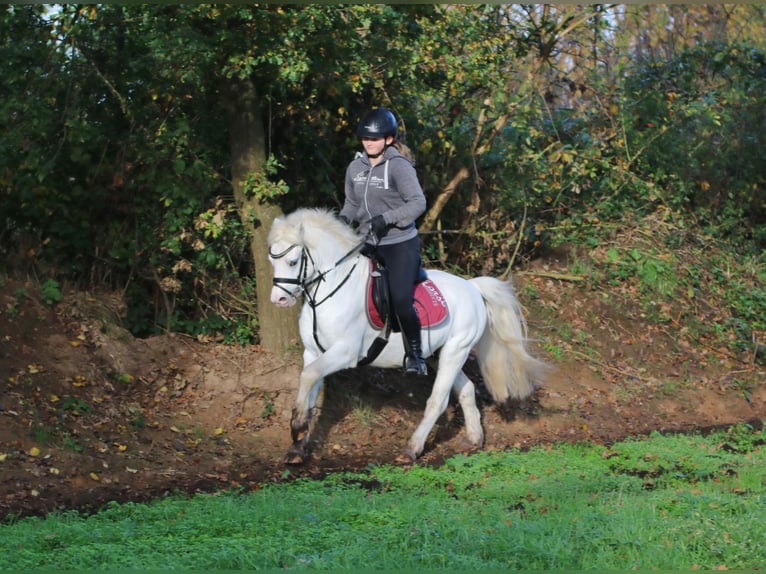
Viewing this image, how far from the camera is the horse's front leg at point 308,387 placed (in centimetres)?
841

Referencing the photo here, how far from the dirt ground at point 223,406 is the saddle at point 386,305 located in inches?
49.0

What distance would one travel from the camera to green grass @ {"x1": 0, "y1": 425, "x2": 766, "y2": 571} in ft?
18.1

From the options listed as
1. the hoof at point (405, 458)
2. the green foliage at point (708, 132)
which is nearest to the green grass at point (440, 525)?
the hoof at point (405, 458)

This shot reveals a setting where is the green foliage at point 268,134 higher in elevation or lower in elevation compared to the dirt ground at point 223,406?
higher

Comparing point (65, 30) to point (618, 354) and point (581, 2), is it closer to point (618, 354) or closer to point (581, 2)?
point (581, 2)

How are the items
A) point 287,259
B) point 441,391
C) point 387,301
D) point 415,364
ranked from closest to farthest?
point 287,259, point 387,301, point 415,364, point 441,391

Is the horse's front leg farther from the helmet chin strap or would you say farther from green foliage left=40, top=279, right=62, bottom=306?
green foliage left=40, top=279, right=62, bottom=306

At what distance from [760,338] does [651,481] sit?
7.29m

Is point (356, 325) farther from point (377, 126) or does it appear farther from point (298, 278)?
point (377, 126)

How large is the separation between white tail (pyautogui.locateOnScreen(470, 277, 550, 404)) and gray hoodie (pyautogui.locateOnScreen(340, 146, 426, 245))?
1791 mm

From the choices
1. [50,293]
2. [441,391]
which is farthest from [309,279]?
[50,293]

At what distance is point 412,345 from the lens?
353 inches

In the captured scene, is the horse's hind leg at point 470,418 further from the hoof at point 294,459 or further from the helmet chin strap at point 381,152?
the helmet chin strap at point 381,152

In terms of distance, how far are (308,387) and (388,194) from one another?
1932mm
